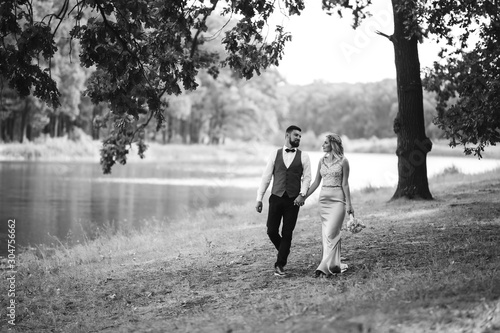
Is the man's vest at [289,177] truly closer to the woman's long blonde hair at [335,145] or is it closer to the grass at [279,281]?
the woman's long blonde hair at [335,145]

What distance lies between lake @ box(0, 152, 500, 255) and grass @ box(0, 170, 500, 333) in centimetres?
470

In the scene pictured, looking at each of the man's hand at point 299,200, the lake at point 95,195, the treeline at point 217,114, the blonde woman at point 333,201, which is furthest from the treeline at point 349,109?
the man's hand at point 299,200

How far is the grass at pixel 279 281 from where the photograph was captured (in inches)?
237

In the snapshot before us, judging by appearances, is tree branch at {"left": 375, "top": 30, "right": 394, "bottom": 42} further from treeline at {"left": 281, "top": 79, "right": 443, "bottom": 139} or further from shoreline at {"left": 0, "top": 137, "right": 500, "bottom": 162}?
treeline at {"left": 281, "top": 79, "right": 443, "bottom": 139}

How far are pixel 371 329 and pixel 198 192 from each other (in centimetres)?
2526

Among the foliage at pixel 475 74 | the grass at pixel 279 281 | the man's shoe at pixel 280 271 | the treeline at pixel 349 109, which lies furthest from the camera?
the treeline at pixel 349 109

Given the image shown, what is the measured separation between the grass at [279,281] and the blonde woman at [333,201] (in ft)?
1.00

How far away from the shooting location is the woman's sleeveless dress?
8766mm

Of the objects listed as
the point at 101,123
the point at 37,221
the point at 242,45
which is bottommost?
the point at 37,221

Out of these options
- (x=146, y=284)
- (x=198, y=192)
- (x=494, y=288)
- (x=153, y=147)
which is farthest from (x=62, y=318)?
(x=153, y=147)

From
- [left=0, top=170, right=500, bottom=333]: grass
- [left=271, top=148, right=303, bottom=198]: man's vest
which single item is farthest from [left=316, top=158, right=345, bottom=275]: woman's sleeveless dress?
[left=271, top=148, right=303, bottom=198]: man's vest

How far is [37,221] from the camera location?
65.4ft

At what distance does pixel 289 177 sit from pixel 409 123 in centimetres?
889

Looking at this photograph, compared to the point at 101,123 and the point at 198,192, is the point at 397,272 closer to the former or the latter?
the point at 101,123
